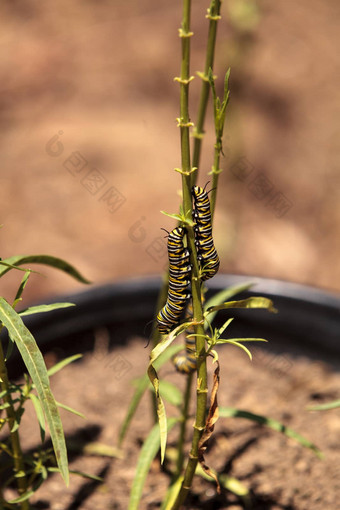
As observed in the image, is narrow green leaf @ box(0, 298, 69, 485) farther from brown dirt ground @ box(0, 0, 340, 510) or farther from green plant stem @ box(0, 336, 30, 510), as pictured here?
brown dirt ground @ box(0, 0, 340, 510)

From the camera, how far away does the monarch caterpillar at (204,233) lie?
0.79m

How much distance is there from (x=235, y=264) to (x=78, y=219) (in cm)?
91

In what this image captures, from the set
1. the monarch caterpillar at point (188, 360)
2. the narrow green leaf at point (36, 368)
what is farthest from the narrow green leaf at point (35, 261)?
the monarch caterpillar at point (188, 360)

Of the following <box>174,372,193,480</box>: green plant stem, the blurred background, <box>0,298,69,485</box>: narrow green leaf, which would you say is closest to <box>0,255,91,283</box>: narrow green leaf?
<box>0,298,69,485</box>: narrow green leaf

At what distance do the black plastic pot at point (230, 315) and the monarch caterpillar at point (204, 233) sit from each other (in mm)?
992

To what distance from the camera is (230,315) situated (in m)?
1.95

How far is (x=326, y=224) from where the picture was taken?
312 cm

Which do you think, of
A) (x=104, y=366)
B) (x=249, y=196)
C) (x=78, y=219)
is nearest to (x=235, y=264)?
(x=249, y=196)

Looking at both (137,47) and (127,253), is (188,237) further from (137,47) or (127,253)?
(137,47)

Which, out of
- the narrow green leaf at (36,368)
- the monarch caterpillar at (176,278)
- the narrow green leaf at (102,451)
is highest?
the monarch caterpillar at (176,278)

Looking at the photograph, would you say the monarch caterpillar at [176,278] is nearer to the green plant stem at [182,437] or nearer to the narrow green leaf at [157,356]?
the narrow green leaf at [157,356]

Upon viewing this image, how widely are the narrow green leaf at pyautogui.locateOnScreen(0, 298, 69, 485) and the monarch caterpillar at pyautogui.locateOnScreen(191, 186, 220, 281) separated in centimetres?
27

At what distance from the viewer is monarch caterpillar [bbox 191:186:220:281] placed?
2.59ft

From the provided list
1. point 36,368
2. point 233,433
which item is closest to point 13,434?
point 36,368
